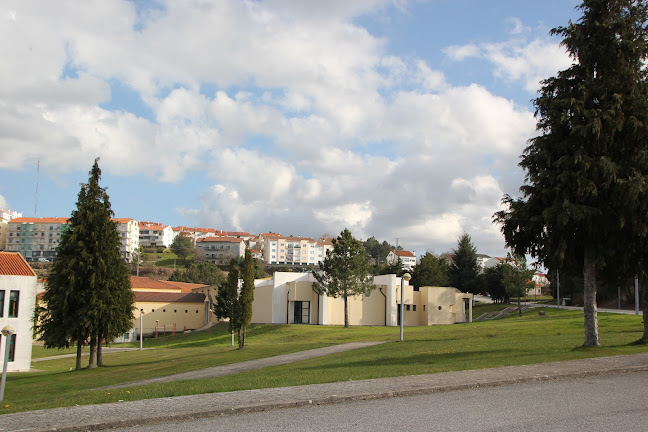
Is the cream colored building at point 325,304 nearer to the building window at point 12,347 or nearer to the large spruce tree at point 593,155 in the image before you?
the building window at point 12,347

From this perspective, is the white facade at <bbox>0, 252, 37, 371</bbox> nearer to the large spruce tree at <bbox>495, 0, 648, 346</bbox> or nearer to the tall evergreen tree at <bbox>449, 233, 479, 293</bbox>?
the large spruce tree at <bbox>495, 0, 648, 346</bbox>

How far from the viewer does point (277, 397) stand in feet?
33.7

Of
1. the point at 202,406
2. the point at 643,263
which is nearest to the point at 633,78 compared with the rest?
the point at 643,263

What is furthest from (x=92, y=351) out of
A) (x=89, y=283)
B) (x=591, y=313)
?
(x=591, y=313)

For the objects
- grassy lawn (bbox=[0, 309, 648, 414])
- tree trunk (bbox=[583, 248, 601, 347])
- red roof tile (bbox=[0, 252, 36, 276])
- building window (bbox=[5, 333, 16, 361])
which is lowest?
building window (bbox=[5, 333, 16, 361])

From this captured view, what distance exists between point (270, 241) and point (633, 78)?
172 m

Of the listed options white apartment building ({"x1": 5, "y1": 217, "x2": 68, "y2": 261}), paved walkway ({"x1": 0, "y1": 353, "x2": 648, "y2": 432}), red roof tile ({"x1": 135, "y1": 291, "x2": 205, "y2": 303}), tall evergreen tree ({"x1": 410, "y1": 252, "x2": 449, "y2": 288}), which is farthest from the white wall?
white apartment building ({"x1": 5, "y1": 217, "x2": 68, "y2": 261})

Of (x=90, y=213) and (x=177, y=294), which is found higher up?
(x=90, y=213)

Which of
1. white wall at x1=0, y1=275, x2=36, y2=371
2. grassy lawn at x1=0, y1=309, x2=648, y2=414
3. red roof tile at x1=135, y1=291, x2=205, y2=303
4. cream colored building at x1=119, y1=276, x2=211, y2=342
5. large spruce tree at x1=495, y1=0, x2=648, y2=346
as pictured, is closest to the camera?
grassy lawn at x1=0, y1=309, x2=648, y2=414

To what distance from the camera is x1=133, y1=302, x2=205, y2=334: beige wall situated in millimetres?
65375

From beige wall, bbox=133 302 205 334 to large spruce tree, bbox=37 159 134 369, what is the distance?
32234mm

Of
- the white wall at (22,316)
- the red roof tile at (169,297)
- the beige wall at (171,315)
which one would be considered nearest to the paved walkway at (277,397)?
the white wall at (22,316)

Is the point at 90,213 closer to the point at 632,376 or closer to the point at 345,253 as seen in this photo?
the point at 345,253

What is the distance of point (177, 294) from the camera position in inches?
2783
